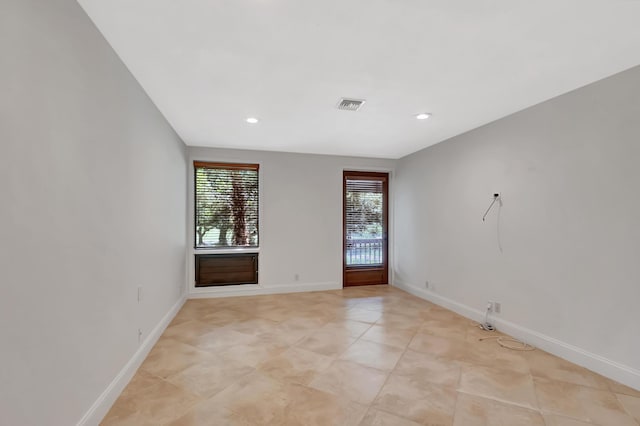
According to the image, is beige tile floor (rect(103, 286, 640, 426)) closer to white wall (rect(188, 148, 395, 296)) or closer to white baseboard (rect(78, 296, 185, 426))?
white baseboard (rect(78, 296, 185, 426))

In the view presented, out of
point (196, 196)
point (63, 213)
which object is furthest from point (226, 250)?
A: point (63, 213)

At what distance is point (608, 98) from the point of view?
2580 mm

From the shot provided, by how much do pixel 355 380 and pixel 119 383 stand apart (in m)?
1.78

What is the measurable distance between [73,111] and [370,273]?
5207 mm

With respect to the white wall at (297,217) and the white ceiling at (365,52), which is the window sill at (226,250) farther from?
the white ceiling at (365,52)

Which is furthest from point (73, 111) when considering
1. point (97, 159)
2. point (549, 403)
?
point (549, 403)

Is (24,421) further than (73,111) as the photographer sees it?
No

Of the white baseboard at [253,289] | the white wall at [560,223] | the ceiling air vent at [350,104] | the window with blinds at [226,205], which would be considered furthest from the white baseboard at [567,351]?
the window with blinds at [226,205]

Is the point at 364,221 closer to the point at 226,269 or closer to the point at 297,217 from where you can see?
the point at 297,217

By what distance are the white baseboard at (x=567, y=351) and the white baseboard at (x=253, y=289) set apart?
2293 millimetres

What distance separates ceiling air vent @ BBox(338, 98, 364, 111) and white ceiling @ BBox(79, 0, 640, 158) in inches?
3.1

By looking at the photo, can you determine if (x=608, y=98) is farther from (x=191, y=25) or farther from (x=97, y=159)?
(x=97, y=159)

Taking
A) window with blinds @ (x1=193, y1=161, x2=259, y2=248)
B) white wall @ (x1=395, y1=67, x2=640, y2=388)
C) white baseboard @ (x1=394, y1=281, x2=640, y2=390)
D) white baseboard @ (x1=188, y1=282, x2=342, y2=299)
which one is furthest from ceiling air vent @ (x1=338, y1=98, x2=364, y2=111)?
white baseboard @ (x1=188, y1=282, x2=342, y2=299)

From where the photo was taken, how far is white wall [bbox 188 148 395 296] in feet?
17.4
